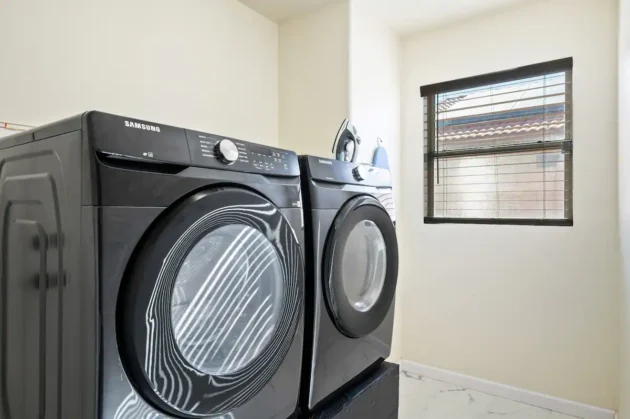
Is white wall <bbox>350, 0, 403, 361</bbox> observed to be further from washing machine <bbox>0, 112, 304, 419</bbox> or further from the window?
washing machine <bbox>0, 112, 304, 419</bbox>

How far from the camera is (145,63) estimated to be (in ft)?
6.15

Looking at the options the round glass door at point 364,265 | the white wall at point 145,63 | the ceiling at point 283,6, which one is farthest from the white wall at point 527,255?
the round glass door at point 364,265

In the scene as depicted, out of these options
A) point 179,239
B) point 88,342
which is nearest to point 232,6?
point 179,239

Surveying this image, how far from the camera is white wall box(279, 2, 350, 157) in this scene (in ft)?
7.89

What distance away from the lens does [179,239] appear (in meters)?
0.81

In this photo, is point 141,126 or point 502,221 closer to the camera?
point 141,126

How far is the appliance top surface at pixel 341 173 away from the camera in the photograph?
1287mm

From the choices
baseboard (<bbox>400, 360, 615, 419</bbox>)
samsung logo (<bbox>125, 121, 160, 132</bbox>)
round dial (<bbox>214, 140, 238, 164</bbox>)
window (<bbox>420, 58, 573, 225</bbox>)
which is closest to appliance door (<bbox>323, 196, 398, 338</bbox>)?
round dial (<bbox>214, 140, 238, 164</bbox>)

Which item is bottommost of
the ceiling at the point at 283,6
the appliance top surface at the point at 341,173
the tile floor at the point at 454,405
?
the tile floor at the point at 454,405

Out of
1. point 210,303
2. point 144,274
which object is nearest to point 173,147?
point 144,274

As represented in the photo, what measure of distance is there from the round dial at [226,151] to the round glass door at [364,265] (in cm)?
60

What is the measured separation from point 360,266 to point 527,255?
58.4 inches

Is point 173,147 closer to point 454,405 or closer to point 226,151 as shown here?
point 226,151

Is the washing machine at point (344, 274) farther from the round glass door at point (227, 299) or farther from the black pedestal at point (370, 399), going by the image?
the round glass door at point (227, 299)
